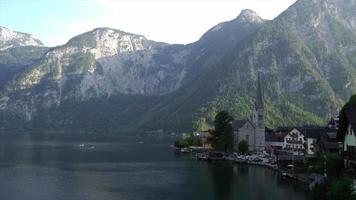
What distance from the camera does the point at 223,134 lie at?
151625 millimetres

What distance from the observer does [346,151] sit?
2287 inches

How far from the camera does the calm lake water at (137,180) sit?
77.8m

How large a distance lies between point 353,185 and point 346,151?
19.1 ft

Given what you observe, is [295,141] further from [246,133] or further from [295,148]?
[246,133]

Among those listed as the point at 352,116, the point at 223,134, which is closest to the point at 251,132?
the point at 223,134

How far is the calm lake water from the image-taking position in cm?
7781

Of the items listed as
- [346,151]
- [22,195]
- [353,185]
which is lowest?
[22,195]

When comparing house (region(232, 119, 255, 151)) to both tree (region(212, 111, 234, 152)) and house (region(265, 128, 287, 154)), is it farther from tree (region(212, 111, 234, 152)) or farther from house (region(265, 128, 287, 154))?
house (region(265, 128, 287, 154))

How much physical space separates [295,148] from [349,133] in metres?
84.8

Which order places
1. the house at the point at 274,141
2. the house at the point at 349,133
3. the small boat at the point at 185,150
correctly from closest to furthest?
the house at the point at 349,133 < the house at the point at 274,141 < the small boat at the point at 185,150

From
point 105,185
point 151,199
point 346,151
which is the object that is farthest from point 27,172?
point 346,151

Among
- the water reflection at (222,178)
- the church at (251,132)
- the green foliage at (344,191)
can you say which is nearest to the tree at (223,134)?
the church at (251,132)

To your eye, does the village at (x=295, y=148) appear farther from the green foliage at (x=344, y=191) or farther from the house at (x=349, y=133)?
the green foliage at (x=344, y=191)

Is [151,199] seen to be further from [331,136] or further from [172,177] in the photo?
[331,136]
